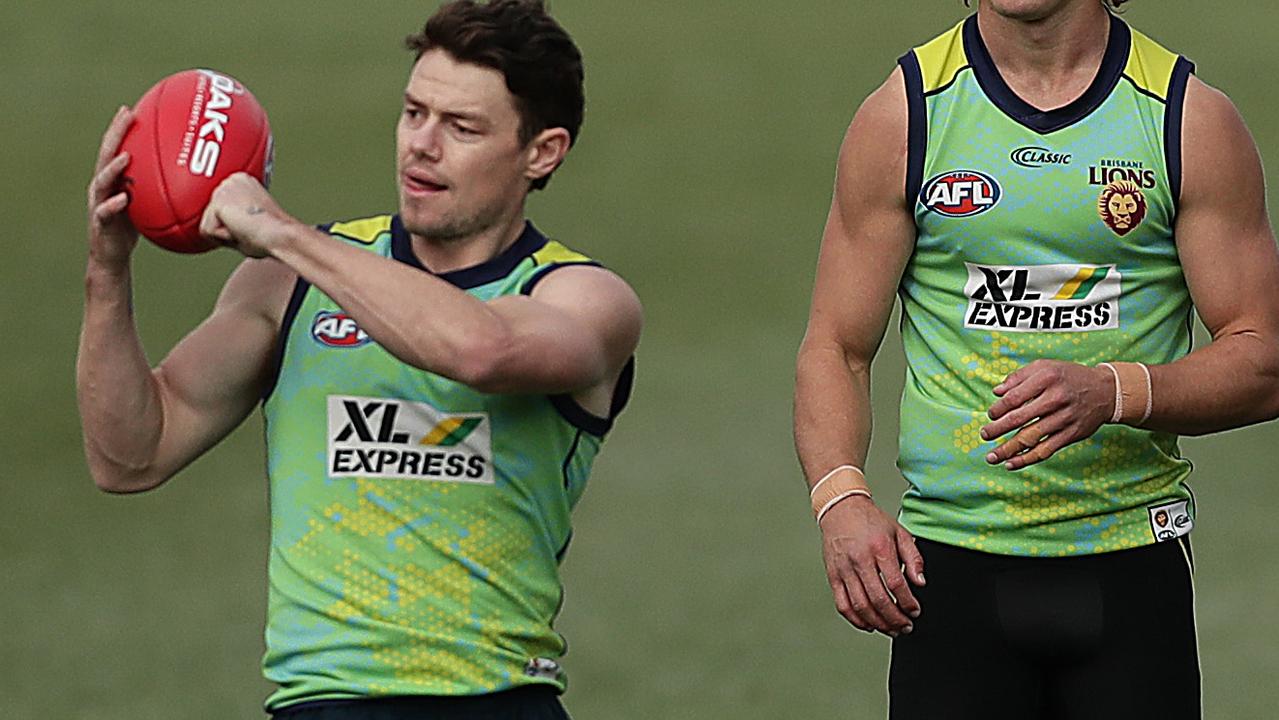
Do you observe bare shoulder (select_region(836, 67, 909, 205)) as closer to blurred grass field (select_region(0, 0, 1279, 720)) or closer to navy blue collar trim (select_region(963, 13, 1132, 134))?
navy blue collar trim (select_region(963, 13, 1132, 134))

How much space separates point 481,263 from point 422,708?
0.78 meters

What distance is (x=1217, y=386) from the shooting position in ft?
12.4

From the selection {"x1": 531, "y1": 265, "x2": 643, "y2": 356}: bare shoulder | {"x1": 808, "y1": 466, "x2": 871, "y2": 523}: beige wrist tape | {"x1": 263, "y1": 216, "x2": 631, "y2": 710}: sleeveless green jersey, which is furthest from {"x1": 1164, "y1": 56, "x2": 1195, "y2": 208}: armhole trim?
{"x1": 263, "y1": 216, "x2": 631, "y2": 710}: sleeveless green jersey

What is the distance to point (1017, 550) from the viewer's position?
3.97 meters

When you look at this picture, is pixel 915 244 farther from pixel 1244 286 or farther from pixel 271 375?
pixel 271 375

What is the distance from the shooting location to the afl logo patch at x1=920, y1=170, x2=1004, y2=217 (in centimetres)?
387

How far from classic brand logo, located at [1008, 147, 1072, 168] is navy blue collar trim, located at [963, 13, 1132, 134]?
4cm

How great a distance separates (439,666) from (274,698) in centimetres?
30

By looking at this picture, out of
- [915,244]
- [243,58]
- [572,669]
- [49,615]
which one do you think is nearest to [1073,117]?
[915,244]

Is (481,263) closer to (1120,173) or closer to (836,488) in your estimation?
(836,488)

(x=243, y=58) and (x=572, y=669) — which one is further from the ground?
(x=243, y=58)

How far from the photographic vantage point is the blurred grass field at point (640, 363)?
7406mm

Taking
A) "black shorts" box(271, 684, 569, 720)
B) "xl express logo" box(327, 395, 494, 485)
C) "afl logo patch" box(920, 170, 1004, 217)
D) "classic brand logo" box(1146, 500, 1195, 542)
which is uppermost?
"afl logo patch" box(920, 170, 1004, 217)

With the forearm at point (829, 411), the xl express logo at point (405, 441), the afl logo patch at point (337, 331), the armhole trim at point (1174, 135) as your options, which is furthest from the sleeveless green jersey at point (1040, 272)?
the afl logo patch at point (337, 331)
